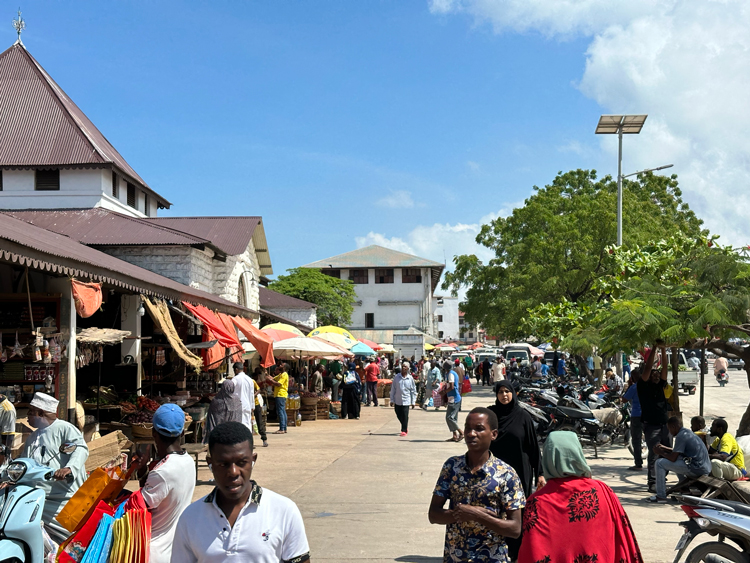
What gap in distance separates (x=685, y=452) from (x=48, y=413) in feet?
22.4

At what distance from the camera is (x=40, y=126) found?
27234mm

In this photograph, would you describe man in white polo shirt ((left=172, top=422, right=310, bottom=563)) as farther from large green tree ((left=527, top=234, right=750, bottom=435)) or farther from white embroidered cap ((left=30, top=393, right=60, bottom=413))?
large green tree ((left=527, top=234, right=750, bottom=435))

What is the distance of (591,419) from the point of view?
51.0 feet

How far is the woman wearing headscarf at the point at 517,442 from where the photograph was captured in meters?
6.77

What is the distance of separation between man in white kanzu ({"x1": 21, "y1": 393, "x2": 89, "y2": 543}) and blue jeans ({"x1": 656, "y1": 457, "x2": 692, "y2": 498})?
21.4 ft

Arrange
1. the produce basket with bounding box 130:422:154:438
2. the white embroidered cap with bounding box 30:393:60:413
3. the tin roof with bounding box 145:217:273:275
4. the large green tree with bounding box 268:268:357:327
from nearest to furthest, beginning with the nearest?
the white embroidered cap with bounding box 30:393:60:413, the produce basket with bounding box 130:422:154:438, the tin roof with bounding box 145:217:273:275, the large green tree with bounding box 268:268:357:327

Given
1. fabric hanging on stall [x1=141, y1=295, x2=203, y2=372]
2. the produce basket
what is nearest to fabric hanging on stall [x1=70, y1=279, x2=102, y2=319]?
fabric hanging on stall [x1=141, y1=295, x2=203, y2=372]

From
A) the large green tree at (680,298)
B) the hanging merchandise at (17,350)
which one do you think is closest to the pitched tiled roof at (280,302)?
the large green tree at (680,298)

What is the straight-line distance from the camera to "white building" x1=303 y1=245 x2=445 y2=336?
72.8m

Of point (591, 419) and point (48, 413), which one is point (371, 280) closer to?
point (591, 419)

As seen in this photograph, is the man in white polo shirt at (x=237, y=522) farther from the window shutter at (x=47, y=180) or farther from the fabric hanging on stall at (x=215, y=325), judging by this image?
the window shutter at (x=47, y=180)

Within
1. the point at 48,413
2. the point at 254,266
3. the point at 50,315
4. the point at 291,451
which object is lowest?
the point at 291,451

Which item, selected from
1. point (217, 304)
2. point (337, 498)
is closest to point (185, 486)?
point (337, 498)

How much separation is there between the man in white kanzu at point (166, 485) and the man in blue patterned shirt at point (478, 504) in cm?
149
